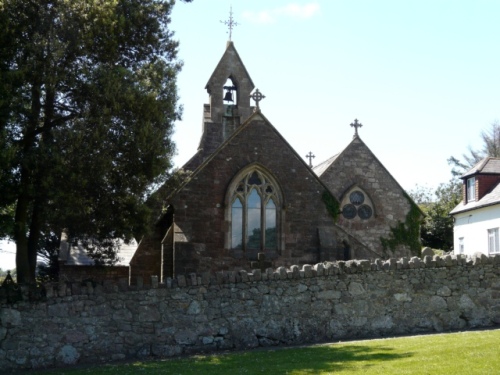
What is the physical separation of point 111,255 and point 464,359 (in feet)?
33.2

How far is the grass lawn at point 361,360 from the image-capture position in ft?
37.9

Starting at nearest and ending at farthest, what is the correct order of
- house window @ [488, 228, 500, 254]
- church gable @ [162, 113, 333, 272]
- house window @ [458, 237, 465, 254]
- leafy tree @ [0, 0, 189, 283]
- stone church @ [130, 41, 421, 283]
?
1. leafy tree @ [0, 0, 189, 283]
2. stone church @ [130, 41, 421, 283]
3. church gable @ [162, 113, 333, 272]
4. house window @ [488, 228, 500, 254]
5. house window @ [458, 237, 465, 254]

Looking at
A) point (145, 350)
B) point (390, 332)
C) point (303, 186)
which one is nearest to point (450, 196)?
point (303, 186)

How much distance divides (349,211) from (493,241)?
10.5 m

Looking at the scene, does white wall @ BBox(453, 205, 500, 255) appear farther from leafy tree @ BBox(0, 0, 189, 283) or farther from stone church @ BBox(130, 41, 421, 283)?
leafy tree @ BBox(0, 0, 189, 283)

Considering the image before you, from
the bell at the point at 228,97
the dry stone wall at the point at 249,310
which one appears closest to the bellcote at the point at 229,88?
the bell at the point at 228,97

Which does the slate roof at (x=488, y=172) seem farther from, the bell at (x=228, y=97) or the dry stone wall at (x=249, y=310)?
the dry stone wall at (x=249, y=310)

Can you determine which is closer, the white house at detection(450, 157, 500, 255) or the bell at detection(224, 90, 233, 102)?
the bell at detection(224, 90, 233, 102)

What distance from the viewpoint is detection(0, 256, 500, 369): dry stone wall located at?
14977 mm

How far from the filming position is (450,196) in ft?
175

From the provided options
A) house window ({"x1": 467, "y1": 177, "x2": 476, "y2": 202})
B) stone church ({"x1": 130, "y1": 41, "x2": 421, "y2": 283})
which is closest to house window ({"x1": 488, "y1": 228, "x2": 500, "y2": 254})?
house window ({"x1": 467, "y1": 177, "x2": 476, "y2": 202})

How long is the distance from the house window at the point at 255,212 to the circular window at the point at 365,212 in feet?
26.8

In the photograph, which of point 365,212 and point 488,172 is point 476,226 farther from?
point 365,212

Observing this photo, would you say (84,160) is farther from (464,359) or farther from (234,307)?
(464,359)
